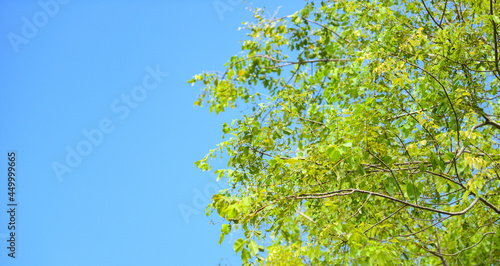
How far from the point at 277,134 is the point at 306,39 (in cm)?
255

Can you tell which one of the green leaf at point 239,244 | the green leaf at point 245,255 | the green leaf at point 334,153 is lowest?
the green leaf at point 245,255

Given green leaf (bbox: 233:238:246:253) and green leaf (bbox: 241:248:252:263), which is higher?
green leaf (bbox: 233:238:246:253)

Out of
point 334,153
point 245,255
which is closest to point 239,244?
point 245,255

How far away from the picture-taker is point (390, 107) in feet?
19.6

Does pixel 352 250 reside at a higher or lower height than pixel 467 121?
lower

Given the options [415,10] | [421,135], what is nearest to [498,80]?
[421,135]

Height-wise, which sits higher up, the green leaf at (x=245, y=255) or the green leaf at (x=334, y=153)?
the green leaf at (x=334, y=153)

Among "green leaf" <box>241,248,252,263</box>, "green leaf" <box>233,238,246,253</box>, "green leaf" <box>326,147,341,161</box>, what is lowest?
"green leaf" <box>241,248,252,263</box>

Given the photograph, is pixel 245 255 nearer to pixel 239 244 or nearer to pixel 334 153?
pixel 239 244

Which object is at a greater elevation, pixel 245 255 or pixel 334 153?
pixel 334 153

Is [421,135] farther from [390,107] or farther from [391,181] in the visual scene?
[391,181]

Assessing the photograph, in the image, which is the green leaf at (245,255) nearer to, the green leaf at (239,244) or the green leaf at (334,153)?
the green leaf at (239,244)

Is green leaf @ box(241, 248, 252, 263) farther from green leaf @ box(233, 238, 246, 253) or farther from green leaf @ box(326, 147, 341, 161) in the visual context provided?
green leaf @ box(326, 147, 341, 161)

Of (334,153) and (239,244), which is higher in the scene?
(334,153)
